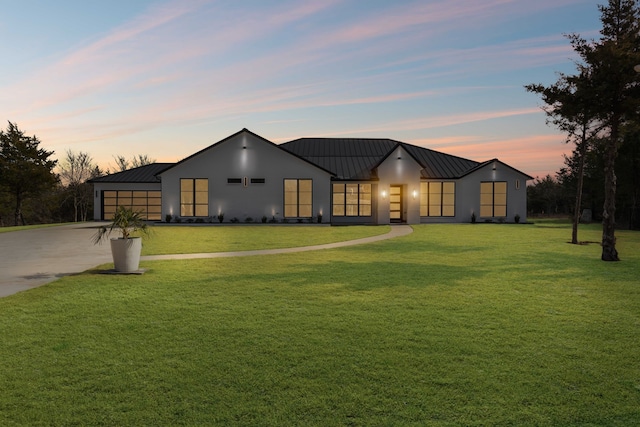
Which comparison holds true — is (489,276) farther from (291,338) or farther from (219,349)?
(219,349)

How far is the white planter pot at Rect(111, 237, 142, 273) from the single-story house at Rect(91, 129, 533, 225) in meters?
22.3

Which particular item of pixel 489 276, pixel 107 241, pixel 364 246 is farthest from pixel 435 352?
pixel 107 241

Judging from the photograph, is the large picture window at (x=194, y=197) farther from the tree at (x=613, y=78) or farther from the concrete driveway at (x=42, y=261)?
the tree at (x=613, y=78)

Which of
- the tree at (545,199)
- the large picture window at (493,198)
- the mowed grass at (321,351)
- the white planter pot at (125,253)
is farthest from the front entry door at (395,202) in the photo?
the tree at (545,199)

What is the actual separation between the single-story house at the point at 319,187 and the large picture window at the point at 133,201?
0.28ft

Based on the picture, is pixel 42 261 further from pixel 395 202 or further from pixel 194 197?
pixel 395 202

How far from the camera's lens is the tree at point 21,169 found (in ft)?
153

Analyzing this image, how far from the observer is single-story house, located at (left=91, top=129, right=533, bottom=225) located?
33562mm

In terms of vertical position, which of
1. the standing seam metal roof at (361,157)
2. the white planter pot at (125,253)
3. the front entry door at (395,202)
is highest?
the standing seam metal roof at (361,157)

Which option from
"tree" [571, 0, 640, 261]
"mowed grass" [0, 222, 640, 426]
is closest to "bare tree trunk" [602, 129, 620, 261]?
"tree" [571, 0, 640, 261]

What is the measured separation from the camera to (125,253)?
1113 cm

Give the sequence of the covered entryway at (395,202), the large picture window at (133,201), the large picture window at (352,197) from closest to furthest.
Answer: the large picture window at (352,197) → the covered entryway at (395,202) → the large picture window at (133,201)

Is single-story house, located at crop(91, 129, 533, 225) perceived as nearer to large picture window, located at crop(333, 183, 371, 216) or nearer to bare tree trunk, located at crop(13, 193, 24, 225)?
large picture window, located at crop(333, 183, 371, 216)

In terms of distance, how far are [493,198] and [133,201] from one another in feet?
97.6
